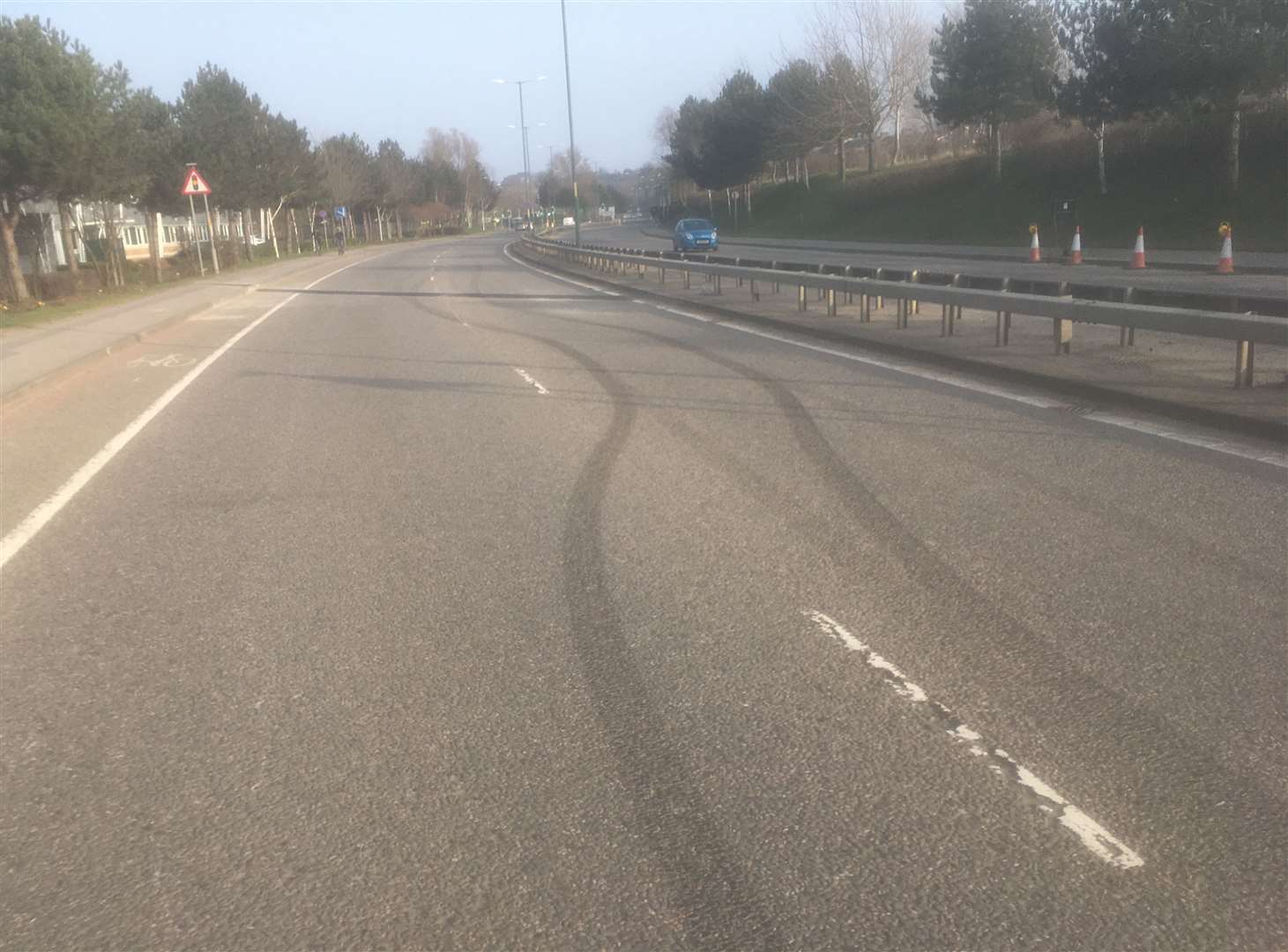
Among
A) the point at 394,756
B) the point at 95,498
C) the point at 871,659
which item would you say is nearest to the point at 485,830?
the point at 394,756

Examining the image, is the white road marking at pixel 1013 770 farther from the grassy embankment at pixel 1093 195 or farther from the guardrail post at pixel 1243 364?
the grassy embankment at pixel 1093 195

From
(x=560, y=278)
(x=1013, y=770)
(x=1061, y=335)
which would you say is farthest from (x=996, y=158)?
(x=1013, y=770)

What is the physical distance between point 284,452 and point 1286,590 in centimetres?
783

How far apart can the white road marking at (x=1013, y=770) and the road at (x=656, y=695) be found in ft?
0.05

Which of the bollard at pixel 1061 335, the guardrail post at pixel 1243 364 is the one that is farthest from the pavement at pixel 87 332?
the guardrail post at pixel 1243 364

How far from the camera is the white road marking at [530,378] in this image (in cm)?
1359

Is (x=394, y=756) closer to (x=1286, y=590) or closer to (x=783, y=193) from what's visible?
(x=1286, y=590)

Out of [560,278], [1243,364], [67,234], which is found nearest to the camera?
[1243,364]

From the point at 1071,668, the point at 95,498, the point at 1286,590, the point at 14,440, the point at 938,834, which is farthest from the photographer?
the point at 14,440

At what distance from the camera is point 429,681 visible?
5203mm

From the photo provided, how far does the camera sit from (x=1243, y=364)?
1102 cm

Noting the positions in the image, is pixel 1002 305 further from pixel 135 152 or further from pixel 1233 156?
pixel 135 152

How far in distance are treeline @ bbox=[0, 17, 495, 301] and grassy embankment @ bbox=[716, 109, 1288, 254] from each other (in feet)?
99.9

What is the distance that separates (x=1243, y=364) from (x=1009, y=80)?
4426 centimetres
